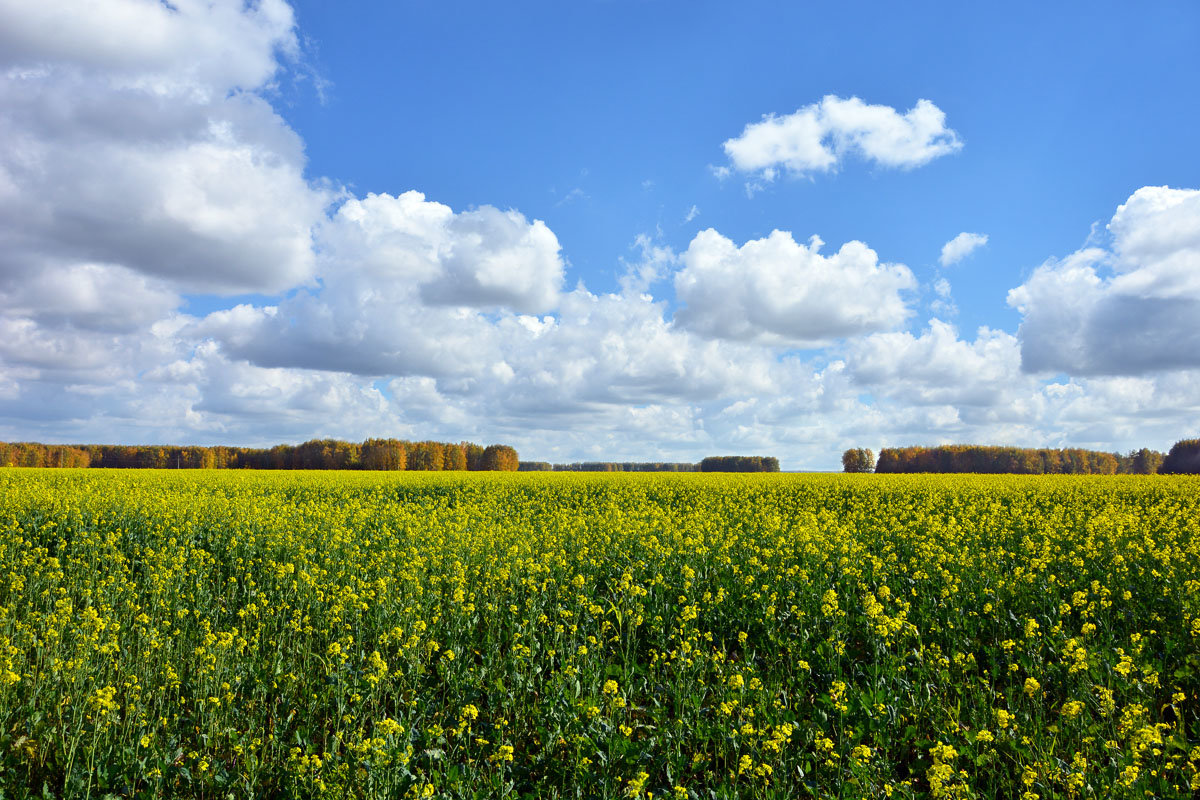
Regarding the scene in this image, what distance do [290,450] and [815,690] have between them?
3882 inches

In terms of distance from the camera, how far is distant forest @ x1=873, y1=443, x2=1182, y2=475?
88.9 m

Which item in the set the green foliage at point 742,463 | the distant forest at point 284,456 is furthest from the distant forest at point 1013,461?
the distant forest at point 284,456

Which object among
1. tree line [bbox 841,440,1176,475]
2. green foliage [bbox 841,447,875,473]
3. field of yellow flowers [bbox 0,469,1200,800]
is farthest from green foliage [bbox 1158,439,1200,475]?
field of yellow flowers [bbox 0,469,1200,800]

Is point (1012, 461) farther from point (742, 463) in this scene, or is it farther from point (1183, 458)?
point (742, 463)

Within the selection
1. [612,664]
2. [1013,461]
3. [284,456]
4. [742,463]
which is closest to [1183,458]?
[1013,461]

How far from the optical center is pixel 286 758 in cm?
603

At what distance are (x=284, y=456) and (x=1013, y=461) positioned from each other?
105m

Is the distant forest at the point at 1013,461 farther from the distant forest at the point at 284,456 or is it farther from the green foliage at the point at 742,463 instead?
the distant forest at the point at 284,456

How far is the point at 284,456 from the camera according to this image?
91.9 meters

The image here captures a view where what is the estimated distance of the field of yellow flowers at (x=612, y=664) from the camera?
5.52 metres

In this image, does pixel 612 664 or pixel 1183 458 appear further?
pixel 1183 458

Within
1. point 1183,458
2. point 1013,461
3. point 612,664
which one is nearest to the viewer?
point 612,664

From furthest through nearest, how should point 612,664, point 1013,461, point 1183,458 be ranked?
point 1013,461
point 1183,458
point 612,664

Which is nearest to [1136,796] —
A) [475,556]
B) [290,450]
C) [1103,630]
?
[1103,630]
